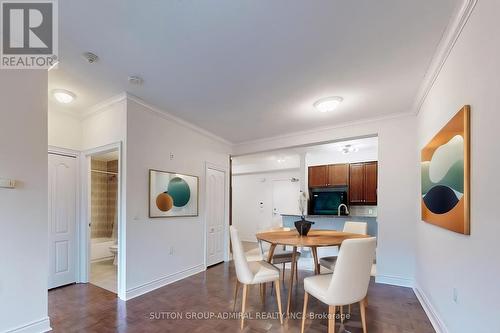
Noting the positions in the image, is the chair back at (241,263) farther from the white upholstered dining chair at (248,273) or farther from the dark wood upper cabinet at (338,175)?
the dark wood upper cabinet at (338,175)

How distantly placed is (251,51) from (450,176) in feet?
6.39

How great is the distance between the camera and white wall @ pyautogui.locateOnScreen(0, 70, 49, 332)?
2.11 m

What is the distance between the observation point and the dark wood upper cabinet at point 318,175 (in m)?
6.49

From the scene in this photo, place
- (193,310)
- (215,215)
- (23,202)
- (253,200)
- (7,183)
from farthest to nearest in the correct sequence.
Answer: (253,200), (215,215), (193,310), (23,202), (7,183)

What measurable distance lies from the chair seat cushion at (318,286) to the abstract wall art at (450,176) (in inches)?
43.3

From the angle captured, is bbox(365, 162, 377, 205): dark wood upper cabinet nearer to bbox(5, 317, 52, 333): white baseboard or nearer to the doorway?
→ the doorway

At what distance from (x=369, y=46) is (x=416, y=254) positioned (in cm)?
286

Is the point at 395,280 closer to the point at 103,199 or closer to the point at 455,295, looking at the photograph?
the point at 455,295

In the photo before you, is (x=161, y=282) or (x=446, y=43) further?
(x=161, y=282)

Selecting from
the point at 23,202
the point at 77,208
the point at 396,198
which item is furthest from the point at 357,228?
the point at 77,208

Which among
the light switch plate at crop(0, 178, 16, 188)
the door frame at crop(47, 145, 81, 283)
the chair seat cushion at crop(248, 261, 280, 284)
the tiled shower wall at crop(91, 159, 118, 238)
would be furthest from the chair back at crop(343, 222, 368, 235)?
the tiled shower wall at crop(91, 159, 118, 238)

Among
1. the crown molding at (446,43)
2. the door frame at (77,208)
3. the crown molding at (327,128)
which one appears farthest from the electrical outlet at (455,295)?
the door frame at (77,208)

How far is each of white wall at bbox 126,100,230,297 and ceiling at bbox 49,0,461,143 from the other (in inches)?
15.8

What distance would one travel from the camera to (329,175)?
6418mm
